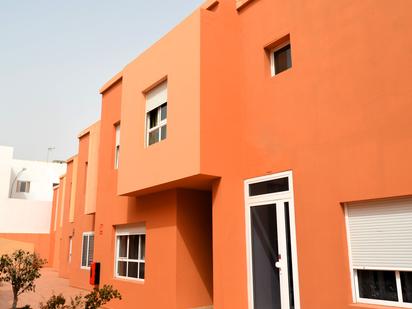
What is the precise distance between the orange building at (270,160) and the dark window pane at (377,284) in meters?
0.02


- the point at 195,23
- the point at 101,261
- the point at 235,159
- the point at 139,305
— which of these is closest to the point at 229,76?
the point at 195,23

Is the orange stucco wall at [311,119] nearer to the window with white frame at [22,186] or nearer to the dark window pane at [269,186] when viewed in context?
the dark window pane at [269,186]

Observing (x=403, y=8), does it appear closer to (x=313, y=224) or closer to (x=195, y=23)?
(x=313, y=224)

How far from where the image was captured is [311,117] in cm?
686

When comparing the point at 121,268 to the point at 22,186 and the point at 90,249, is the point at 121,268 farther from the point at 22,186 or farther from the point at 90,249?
the point at 22,186

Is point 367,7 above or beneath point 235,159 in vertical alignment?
above

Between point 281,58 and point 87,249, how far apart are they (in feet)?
43.6

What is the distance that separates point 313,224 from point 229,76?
3.89 metres

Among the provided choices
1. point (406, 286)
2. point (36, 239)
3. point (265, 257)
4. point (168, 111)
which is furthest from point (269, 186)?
point (36, 239)

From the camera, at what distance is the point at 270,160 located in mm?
7484

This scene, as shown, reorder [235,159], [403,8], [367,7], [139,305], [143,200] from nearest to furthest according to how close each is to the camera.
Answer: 1. [403,8]
2. [367,7]
3. [235,159]
4. [139,305]
5. [143,200]

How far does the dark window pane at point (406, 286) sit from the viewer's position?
5.25 m

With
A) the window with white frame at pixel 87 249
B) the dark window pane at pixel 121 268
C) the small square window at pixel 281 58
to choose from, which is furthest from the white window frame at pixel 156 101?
the window with white frame at pixel 87 249

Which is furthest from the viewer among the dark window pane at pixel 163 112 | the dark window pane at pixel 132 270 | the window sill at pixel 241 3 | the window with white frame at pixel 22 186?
the window with white frame at pixel 22 186
